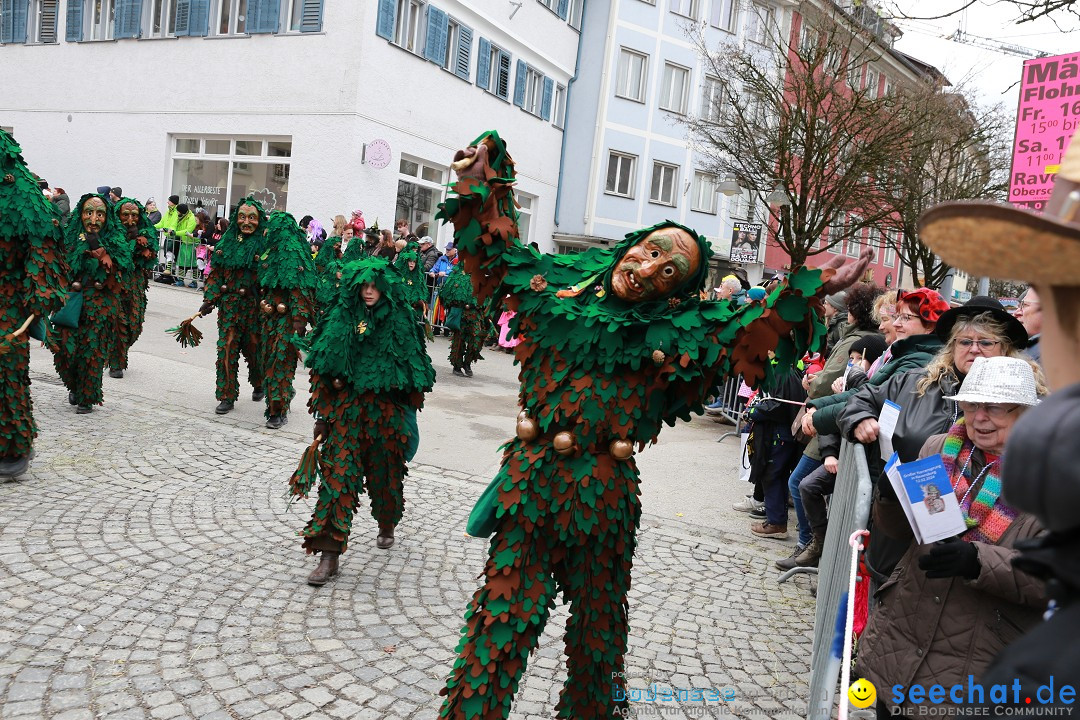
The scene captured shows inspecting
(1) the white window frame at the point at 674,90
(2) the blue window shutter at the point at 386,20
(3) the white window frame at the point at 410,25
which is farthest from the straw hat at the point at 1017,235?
(1) the white window frame at the point at 674,90

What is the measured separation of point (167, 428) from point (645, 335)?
245 inches

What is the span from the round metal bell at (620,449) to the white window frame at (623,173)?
25.1m

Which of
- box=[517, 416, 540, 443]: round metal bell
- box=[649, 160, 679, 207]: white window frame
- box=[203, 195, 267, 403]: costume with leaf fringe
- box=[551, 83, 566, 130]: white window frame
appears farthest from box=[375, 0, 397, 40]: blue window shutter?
box=[517, 416, 540, 443]: round metal bell

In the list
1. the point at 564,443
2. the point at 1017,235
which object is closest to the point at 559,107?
the point at 564,443

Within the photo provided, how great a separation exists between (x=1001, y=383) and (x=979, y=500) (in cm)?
40

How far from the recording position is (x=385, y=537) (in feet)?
17.5

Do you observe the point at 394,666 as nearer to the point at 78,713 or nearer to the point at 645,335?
the point at 78,713

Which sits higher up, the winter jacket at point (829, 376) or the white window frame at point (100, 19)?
the white window frame at point (100, 19)

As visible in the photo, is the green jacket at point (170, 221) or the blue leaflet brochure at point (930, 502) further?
the green jacket at point (170, 221)

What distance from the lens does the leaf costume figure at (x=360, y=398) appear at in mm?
4746

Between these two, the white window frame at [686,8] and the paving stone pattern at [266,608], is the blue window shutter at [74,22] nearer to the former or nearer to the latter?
the white window frame at [686,8]

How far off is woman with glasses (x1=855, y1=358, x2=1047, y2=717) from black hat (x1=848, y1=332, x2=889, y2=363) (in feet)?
7.81

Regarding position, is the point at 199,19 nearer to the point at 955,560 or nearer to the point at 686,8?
the point at 686,8

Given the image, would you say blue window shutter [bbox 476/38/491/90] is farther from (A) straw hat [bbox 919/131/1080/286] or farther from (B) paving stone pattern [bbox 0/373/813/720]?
(A) straw hat [bbox 919/131/1080/286]
